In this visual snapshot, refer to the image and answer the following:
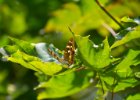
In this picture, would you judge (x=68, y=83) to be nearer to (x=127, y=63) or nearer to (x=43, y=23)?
(x=127, y=63)

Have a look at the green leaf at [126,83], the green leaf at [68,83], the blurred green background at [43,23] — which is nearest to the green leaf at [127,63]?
the green leaf at [126,83]

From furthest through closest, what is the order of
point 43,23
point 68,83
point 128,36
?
point 43,23, point 68,83, point 128,36

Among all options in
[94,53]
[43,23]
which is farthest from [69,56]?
[43,23]

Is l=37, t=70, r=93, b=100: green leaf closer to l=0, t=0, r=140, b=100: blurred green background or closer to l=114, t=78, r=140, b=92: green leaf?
Answer: l=114, t=78, r=140, b=92: green leaf

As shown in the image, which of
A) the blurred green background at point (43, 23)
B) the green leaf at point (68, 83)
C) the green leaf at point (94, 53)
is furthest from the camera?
the blurred green background at point (43, 23)

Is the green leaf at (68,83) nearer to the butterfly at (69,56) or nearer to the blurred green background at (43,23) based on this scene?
the butterfly at (69,56)

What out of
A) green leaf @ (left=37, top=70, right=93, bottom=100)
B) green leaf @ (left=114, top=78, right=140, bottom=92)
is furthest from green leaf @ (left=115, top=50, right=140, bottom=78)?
green leaf @ (left=37, top=70, right=93, bottom=100)

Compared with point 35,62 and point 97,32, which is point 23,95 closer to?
point 97,32
